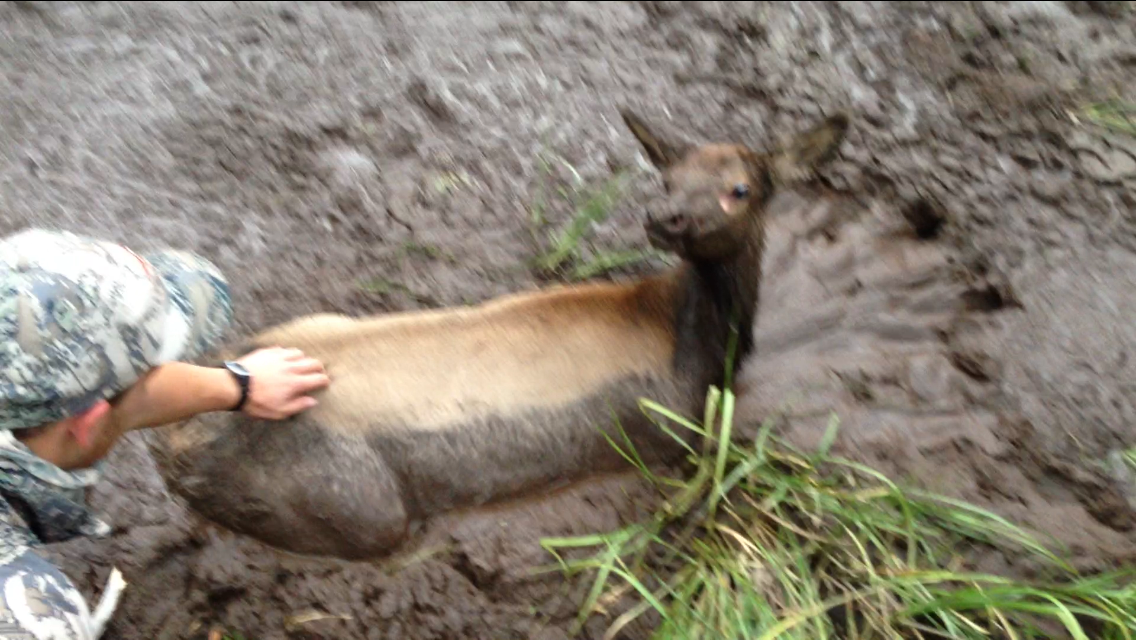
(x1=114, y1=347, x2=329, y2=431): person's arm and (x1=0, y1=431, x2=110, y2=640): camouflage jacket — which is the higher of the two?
(x1=114, y1=347, x2=329, y2=431): person's arm

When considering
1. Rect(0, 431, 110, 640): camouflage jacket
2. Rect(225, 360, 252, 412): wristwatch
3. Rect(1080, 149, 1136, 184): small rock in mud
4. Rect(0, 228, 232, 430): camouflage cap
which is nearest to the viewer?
Rect(0, 228, 232, 430): camouflage cap

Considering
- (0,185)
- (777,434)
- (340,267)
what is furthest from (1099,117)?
(0,185)

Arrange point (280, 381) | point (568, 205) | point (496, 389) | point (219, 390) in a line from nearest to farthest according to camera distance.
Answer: point (219, 390), point (280, 381), point (496, 389), point (568, 205)

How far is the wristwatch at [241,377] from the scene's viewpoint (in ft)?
9.05

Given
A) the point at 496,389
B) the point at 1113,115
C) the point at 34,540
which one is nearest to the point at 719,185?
the point at 496,389

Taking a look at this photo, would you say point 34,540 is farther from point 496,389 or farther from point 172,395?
point 496,389

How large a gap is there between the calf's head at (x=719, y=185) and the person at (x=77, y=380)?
133 centimetres

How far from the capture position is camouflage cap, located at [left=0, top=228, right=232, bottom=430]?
226 centimetres

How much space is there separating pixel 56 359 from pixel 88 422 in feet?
0.90

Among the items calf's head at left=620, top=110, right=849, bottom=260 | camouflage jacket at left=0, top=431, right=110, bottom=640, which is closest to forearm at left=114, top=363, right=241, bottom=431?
camouflage jacket at left=0, top=431, right=110, bottom=640

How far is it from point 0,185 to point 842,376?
378 cm

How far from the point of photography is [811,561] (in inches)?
129

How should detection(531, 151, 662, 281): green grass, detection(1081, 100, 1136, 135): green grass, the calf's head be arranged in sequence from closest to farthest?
the calf's head < detection(531, 151, 662, 281): green grass < detection(1081, 100, 1136, 135): green grass

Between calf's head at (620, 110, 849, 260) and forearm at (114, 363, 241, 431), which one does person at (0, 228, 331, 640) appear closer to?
forearm at (114, 363, 241, 431)
